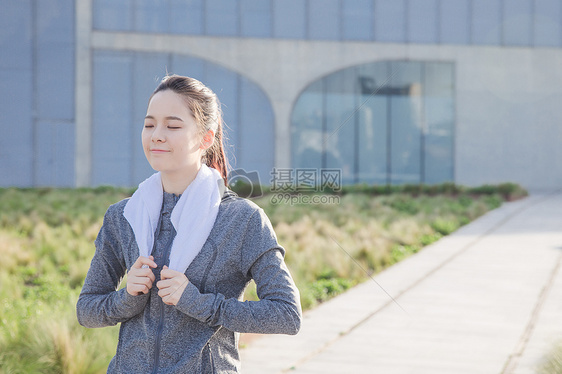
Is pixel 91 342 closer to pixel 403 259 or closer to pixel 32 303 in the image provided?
pixel 32 303

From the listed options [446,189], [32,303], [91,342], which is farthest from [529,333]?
[446,189]

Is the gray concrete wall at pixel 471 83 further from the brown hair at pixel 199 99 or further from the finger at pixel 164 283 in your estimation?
the finger at pixel 164 283

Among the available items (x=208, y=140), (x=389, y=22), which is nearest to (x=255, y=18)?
(x=389, y=22)

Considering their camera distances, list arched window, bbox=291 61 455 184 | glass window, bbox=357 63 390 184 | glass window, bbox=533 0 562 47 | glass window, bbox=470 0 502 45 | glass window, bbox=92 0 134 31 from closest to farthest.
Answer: glass window, bbox=357 63 390 184, arched window, bbox=291 61 455 184, glass window, bbox=92 0 134 31, glass window, bbox=470 0 502 45, glass window, bbox=533 0 562 47

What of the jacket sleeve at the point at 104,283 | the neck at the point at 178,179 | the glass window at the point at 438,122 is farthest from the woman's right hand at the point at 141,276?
the glass window at the point at 438,122

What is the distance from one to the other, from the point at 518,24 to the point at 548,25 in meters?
1.25

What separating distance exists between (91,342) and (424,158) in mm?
18722

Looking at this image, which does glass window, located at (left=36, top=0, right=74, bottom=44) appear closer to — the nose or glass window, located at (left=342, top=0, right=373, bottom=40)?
glass window, located at (left=342, top=0, right=373, bottom=40)

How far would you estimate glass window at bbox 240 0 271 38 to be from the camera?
22.3 meters

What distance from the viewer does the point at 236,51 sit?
73.9 ft

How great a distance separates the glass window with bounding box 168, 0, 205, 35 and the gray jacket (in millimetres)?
21554

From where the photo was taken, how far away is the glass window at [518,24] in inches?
917

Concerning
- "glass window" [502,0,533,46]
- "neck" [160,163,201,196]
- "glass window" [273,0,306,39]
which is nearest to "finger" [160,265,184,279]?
"neck" [160,163,201,196]

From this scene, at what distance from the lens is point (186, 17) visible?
869 inches
